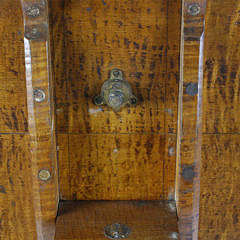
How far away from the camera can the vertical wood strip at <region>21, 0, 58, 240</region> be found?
30.2 inches

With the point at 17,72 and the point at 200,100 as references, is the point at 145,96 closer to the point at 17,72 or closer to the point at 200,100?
the point at 200,100

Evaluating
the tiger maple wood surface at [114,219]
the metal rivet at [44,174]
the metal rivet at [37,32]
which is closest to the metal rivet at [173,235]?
the tiger maple wood surface at [114,219]

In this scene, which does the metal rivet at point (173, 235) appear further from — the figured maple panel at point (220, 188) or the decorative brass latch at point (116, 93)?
the decorative brass latch at point (116, 93)

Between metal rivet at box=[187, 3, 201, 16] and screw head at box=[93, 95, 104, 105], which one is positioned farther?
screw head at box=[93, 95, 104, 105]

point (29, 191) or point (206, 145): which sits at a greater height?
point (206, 145)

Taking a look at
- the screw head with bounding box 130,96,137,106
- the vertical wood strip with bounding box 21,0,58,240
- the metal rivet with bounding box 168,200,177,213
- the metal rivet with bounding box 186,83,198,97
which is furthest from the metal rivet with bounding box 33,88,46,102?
the metal rivet with bounding box 168,200,177,213

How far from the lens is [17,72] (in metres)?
0.92

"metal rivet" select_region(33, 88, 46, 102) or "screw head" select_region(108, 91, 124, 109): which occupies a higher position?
"metal rivet" select_region(33, 88, 46, 102)

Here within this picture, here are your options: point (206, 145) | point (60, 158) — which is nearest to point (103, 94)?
point (60, 158)

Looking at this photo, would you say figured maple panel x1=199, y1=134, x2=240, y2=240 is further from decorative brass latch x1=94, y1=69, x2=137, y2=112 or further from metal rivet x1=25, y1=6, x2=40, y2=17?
metal rivet x1=25, y1=6, x2=40, y2=17

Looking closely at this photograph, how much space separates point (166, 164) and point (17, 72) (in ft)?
1.57

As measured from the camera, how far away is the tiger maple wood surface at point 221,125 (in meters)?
0.89

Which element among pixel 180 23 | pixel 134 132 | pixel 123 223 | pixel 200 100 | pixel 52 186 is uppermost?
pixel 180 23

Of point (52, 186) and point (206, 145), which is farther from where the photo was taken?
point (206, 145)
